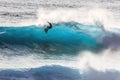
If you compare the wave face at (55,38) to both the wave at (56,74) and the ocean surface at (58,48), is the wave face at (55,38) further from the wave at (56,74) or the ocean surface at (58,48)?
the wave at (56,74)

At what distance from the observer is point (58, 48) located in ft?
60.0

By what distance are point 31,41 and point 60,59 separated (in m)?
3.72

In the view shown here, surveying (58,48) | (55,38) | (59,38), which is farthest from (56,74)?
(59,38)

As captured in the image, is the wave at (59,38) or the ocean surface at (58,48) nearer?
the ocean surface at (58,48)

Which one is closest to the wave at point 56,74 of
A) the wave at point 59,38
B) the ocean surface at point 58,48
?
the ocean surface at point 58,48

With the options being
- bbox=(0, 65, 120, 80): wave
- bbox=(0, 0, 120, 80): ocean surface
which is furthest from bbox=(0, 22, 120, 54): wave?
bbox=(0, 65, 120, 80): wave

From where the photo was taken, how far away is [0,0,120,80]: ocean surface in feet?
38.6

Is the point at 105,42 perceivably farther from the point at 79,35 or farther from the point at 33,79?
the point at 33,79

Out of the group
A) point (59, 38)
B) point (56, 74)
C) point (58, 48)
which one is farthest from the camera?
point (59, 38)

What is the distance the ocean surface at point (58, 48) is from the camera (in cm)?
1176

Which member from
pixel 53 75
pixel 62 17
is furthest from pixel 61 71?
pixel 62 17

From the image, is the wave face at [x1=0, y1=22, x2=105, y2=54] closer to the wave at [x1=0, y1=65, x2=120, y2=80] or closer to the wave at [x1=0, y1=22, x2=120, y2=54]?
the wave at [x1=0, y1=22, x2=120, y2=54]

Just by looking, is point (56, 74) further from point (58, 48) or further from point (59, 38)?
point (59, 38)

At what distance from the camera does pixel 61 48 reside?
18359 millimetres
